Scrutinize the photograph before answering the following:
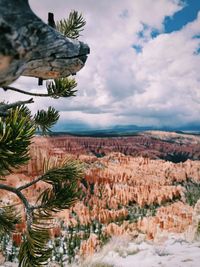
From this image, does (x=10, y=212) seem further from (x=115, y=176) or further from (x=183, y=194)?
(x=115, y=176)

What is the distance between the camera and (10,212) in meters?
3.97

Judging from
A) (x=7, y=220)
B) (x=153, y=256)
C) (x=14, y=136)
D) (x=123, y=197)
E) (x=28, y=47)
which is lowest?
(x=123, y=197)

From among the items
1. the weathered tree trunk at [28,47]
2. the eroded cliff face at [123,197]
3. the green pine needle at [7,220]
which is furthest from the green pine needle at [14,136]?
the eroded cliff face at [123,197]

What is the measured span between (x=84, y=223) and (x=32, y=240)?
2235 cm

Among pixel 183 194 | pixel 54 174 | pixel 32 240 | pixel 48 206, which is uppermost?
pixel 54 174

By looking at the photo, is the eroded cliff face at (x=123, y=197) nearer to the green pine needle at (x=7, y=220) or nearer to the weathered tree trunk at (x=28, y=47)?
the green pine needle at (x=7, y=220)

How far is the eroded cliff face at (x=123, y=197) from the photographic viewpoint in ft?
59.5

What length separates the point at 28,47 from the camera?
6.03 feet

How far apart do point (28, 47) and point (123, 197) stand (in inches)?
1437

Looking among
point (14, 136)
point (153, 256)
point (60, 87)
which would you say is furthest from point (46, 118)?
point (153, 256)

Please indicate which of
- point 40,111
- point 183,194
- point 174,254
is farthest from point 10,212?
point 183,194

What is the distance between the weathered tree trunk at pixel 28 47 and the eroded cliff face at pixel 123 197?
223 centimetres

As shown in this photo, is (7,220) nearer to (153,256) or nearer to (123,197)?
(153,256)

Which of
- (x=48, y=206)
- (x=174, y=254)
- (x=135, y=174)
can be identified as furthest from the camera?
(x=135, y=174)
